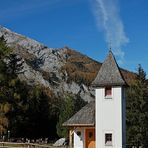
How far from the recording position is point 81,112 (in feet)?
139

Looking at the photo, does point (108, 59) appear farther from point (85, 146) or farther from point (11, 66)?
point (11, 66)

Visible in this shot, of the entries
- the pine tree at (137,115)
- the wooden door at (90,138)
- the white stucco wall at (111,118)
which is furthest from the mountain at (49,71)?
the white stucco wall at (111,118)

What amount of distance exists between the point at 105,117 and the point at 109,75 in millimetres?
4113

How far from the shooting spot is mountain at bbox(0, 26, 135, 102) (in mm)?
133125

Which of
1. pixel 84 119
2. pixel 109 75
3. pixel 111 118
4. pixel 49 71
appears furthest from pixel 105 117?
pixel 49 71

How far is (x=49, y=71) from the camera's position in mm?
150875

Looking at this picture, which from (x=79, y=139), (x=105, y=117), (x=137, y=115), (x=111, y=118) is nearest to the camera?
(x=111, y=118)

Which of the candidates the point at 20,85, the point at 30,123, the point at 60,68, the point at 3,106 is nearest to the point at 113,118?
the point at 3,106

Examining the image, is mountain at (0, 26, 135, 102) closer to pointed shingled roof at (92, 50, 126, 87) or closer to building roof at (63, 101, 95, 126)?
building roof at (63, 101, 95, 126)

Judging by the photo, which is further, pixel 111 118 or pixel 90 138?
pixel 90 138

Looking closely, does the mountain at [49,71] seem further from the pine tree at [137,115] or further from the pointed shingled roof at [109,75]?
the pointed shingled roof at [109,75]

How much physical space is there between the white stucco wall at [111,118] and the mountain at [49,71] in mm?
83279

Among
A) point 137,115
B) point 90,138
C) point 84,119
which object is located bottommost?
point 90,138

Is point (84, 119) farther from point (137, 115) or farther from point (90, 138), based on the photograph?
point (137, 115)
